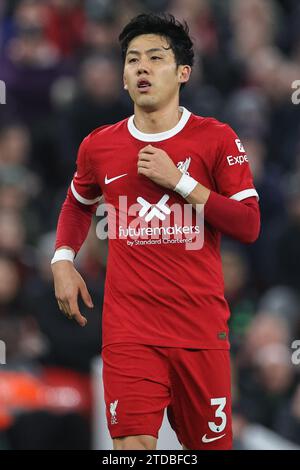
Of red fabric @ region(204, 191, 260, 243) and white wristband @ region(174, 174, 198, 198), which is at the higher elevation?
white wristband @ region(174, 174, 198, 198)

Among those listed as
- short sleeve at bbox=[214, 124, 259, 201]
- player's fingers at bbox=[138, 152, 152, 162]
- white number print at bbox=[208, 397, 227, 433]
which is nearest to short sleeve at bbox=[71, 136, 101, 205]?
player's fingers at bbox=[138, 152, 152, 162]

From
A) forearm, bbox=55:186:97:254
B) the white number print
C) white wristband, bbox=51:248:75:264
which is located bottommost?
the white number print

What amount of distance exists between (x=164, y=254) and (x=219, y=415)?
0.77 metres

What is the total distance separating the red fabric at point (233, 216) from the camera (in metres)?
5.58

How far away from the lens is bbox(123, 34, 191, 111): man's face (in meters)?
5.68

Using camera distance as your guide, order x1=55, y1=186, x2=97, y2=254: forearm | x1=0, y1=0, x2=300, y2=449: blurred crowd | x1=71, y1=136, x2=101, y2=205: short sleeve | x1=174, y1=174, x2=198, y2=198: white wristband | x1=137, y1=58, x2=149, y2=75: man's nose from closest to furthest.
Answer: x1=174, y1=174, x2=198, y2=198: white wristband
x1=137, y1=58, x2=149, y2=75: man's nose
x1=71, y1=136, x2=101, y2=205: short sleeve
x1=55, y1=186, x2=97, y2=254: forearm
x1=0, y1=0, x2=300, y2=449: blurred crowd

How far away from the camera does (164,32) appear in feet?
19.1

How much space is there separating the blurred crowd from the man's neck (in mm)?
2863

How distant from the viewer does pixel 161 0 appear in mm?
13539

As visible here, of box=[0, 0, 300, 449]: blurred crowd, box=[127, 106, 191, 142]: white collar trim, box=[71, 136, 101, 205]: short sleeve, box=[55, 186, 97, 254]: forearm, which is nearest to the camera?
box=[127, 106, 191, 142]: white collar trim

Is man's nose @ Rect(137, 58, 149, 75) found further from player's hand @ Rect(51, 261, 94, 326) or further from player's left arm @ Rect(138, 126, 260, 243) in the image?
player's hand @ Rect(51, 261, 94, 326)

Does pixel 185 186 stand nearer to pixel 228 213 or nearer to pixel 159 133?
pixel 228 213

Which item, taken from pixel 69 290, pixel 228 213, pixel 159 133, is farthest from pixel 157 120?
pixel 69 290
